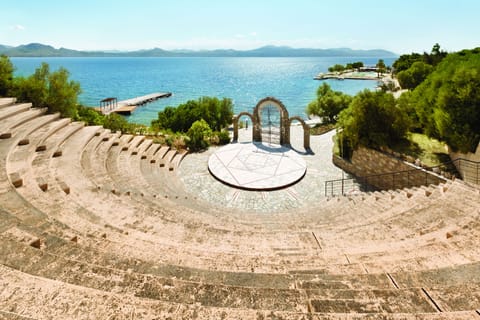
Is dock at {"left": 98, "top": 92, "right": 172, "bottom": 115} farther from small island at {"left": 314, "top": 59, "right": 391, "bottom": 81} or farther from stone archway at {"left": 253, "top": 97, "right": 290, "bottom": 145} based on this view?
small island at {"left": 314, "top": 59, "right": 391, "bottom": 81}

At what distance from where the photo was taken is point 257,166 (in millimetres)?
19766

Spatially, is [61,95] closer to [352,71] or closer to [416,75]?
[416,75]

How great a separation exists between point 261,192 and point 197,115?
16955 millimetres

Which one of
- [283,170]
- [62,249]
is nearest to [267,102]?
[283,170]

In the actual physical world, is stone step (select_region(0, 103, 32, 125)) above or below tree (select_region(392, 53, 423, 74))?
below

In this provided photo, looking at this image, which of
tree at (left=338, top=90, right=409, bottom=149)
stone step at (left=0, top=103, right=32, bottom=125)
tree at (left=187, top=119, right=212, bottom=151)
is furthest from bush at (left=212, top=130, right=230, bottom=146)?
stone step at (left=0, top=103, right=32, bottom=125)

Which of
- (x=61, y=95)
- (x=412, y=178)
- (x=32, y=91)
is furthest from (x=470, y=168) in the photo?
(x=32, y=91)

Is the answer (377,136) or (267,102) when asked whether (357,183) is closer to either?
(377,136)

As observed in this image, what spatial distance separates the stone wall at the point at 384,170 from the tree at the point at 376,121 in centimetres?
86

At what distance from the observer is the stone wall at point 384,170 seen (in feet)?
46.9

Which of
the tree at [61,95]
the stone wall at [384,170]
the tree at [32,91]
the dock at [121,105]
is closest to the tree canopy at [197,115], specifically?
the tree at [61,95]

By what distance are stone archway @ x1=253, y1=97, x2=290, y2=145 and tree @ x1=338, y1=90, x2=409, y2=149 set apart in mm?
6444

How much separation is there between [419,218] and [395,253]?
3.39 metres

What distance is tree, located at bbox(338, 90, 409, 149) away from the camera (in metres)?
17.2
